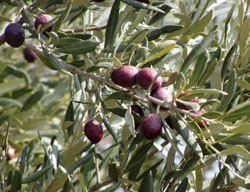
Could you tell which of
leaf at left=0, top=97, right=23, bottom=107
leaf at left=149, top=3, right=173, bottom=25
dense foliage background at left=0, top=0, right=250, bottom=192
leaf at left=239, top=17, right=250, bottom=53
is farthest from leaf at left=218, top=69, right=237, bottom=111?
leaf at left=0, top=97, right=23, bottom=107

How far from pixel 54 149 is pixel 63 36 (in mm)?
379

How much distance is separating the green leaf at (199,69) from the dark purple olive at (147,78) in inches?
4.0

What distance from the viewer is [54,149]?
1.74m

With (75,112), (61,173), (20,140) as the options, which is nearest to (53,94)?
(20,140)

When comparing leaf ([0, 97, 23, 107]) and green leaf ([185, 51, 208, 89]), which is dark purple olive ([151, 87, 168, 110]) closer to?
green leaf ([185, 51, 208, 89])

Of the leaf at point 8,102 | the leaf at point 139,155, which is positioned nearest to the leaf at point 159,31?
the leaf at point 139,155

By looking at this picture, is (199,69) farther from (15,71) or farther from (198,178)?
(15,71)

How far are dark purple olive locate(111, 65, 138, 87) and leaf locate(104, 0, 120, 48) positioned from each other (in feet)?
0.96

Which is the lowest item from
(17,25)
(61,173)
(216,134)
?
(61,173)

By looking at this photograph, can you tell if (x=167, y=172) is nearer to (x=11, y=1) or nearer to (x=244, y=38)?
(x=244, y=38)

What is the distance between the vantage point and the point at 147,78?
1.31m

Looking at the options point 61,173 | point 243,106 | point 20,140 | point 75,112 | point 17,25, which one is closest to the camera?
point 243,106

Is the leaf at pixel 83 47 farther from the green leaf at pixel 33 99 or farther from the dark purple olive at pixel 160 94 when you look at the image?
the green leaf at pixel 33 99

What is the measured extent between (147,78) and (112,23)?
0.37 meters
